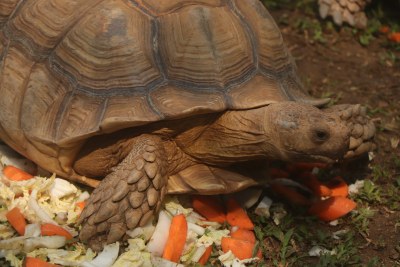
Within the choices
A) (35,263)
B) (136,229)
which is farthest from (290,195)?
(35,263)

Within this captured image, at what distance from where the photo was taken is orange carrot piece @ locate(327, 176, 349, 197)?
157 inches

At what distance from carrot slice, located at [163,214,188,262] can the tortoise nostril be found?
91 cm

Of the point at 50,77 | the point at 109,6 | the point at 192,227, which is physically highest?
the point at 109,6

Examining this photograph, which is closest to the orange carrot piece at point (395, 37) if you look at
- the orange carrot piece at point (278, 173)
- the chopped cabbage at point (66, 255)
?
the orange carrot piece at point (278, 173)

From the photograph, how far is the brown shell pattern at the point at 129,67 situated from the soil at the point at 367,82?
3.37 feet

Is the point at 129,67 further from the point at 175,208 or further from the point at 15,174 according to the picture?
the point at 15,174

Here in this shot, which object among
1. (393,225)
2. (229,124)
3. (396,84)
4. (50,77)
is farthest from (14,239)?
(396,84)

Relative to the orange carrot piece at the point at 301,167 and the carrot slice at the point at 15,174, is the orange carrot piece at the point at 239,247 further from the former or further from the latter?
the carrot slice at the point at 15,174

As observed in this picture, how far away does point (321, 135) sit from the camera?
3092mm

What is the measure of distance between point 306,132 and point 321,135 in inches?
3.1

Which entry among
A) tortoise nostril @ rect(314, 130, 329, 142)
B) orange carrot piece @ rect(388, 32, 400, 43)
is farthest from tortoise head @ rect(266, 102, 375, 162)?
orange carrot piece @ rect(388, 32, 400, 43)

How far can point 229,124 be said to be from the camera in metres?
3.31

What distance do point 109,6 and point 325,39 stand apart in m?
2.97

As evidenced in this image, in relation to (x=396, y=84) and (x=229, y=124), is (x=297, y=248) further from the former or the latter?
(x=396, y=84)
